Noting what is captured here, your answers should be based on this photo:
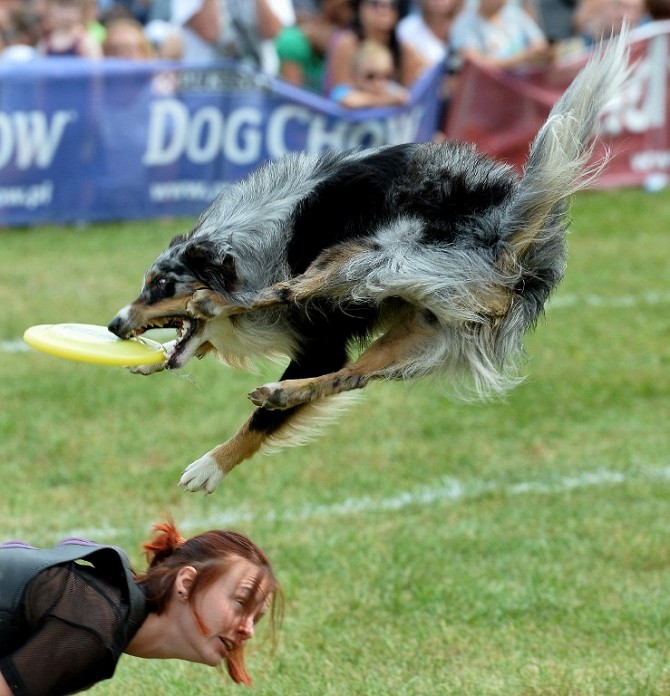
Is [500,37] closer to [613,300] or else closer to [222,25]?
[222,25]

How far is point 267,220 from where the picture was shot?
3498mm

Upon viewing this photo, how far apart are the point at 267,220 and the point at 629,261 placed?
8.00 meters

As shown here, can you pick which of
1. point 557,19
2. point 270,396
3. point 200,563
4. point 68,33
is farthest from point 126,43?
point 270,396

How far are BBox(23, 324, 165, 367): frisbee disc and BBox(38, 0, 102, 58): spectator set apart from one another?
28.0ft

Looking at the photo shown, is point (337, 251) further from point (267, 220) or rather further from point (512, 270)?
point (512, 270)

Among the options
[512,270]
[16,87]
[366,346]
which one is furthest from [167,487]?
[16,87]

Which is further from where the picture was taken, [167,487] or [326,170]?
[167,487]

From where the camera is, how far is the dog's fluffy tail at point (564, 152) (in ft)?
11.2

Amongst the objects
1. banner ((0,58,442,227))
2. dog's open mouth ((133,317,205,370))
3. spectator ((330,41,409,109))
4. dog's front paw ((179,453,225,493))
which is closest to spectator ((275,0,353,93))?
spectator ((330,41,409,109))

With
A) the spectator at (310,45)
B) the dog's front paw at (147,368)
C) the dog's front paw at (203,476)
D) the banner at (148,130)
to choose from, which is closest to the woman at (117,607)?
the dog's front paw at (203,476)

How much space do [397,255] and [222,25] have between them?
927 cm

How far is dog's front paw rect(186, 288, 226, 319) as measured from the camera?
135 inches

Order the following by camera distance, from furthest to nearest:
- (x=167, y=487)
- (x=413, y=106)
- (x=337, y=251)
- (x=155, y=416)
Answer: (x=413, y=106)
(x=155, y=416)
(x=167, y=487)
(x=337, y=251)

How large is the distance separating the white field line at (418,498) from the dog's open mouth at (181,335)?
2.76m
